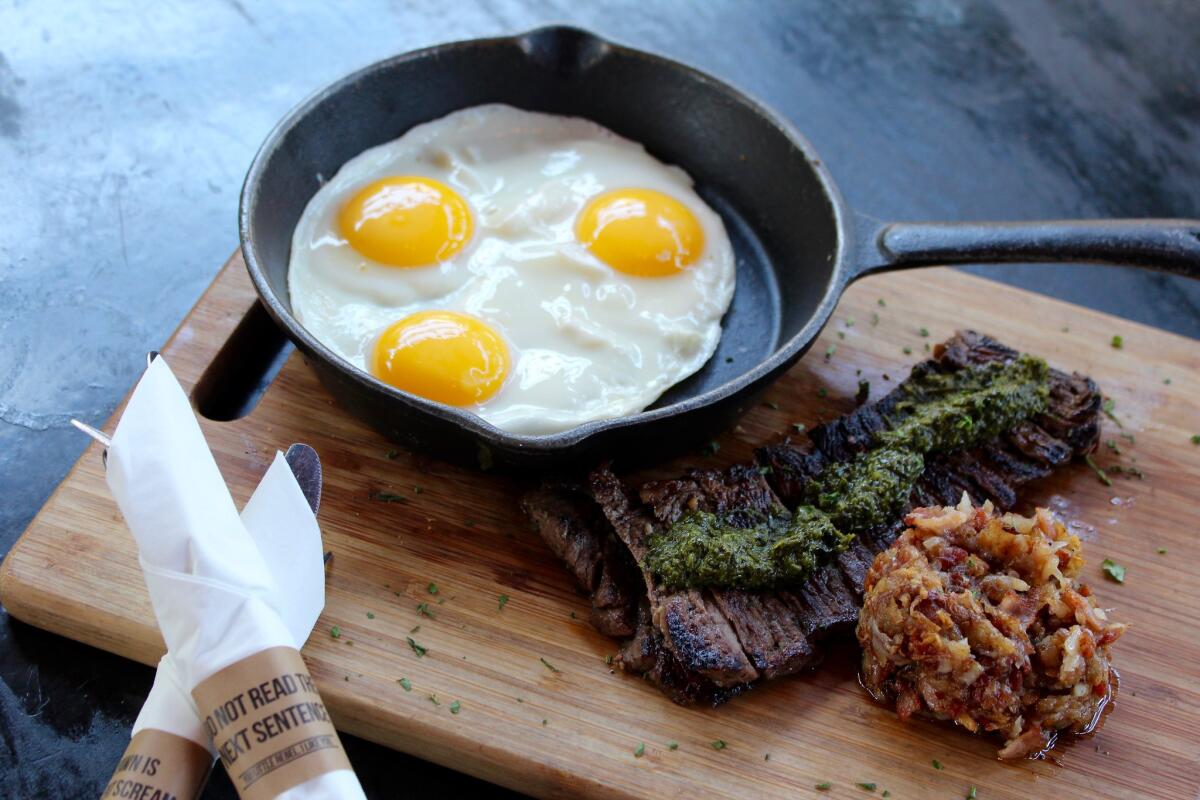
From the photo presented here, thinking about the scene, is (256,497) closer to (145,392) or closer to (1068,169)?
(145,392)

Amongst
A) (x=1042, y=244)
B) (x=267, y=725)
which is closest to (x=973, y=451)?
(x=1042, y=244)

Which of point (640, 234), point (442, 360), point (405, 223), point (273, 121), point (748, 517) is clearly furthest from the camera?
point (273, 121)

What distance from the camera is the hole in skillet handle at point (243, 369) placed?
3.84m

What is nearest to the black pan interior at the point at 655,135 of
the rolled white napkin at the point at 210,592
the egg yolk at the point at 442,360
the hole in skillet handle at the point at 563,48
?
the hole in skillet handle at the point at 563,48

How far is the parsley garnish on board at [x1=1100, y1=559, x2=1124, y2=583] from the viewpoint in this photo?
364 cm

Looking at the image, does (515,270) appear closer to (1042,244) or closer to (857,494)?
(857,494)

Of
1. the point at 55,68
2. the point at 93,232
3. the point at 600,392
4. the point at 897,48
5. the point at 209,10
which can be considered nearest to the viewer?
the point at 600,392

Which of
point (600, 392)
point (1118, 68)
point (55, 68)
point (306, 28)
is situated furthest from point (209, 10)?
point (1118, 68)

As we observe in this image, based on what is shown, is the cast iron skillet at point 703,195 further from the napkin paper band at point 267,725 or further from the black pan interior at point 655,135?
the napkin paper band at point 267,725

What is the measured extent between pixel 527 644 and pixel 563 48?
8.31 ft

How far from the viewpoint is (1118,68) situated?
6.41m

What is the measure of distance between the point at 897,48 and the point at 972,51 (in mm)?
470

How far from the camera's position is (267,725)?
8.39 feet

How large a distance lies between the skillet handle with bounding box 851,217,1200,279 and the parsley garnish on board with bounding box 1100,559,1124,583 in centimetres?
107
